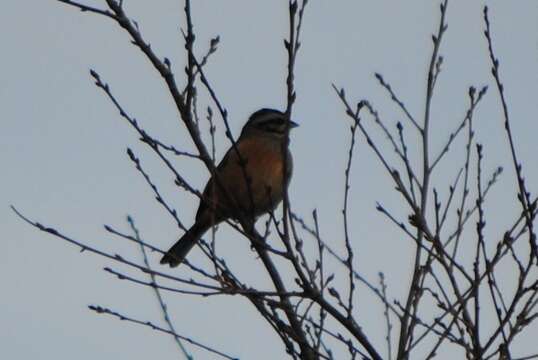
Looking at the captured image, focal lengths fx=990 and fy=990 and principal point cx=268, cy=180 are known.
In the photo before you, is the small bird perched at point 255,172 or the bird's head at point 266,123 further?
the bird's head at point 266,123

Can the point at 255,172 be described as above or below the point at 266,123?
below

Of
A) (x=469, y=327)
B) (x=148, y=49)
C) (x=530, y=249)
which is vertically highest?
(x=148, y=49)

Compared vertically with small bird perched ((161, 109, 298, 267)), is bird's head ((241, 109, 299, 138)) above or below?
above

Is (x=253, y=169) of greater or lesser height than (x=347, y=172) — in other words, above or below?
above

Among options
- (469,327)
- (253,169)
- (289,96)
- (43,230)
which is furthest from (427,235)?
(253,169)

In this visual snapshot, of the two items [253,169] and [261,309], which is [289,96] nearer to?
[261,309]

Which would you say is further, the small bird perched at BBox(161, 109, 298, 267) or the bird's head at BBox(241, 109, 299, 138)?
the bird's head at BBox(241, 109, 299, 138)

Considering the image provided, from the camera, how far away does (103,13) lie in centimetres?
480

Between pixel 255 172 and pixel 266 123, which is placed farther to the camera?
pixel 266 123

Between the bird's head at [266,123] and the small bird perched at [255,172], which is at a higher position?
the bird's head at [266,123]

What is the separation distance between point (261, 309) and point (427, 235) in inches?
35.6

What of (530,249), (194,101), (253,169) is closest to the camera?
(530,249)

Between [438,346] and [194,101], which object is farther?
[194,101]

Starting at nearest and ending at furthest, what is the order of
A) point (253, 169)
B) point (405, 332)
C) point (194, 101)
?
point (405, 332) → point (194, 101) → point (253, 169)
